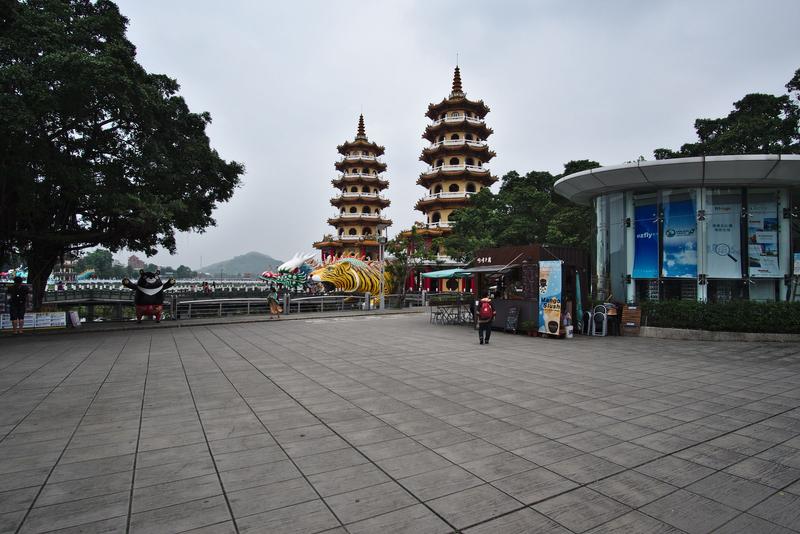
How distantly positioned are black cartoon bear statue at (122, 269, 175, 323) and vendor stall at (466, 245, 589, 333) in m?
12.8

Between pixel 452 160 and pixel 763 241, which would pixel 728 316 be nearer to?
pixel 763 241

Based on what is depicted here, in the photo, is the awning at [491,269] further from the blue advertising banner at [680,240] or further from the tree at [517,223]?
the tree at [517,223]

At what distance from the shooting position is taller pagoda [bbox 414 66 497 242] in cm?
4319

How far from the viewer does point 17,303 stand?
536 inches

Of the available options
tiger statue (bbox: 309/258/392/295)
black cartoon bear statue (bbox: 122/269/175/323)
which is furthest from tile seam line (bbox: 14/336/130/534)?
tiger statue (bbox: 309/258/392/295)

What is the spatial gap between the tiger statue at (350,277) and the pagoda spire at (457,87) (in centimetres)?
2354

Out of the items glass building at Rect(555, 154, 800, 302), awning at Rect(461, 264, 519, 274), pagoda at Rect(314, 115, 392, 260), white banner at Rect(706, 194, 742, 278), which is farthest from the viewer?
pagoda at Rect(314, 115, 392, 260)


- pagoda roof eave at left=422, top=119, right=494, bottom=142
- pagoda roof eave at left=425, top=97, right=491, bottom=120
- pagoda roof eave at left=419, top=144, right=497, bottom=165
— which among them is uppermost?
pagoda roof eave at left=425, top=97, right=491, bottom=120

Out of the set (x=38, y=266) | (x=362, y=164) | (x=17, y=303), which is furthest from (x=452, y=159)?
(x=17, y=303)

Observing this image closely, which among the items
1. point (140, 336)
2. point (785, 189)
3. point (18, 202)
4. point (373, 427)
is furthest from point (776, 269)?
point (18, 202)

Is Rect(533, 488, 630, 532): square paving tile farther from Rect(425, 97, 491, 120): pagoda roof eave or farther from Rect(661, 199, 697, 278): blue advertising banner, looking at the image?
→ Rect(425, 97, 491, 120): pagoda roof eave

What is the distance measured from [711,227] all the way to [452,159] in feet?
110

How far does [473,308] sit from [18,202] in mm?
16132

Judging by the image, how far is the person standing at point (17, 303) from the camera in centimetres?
1361
